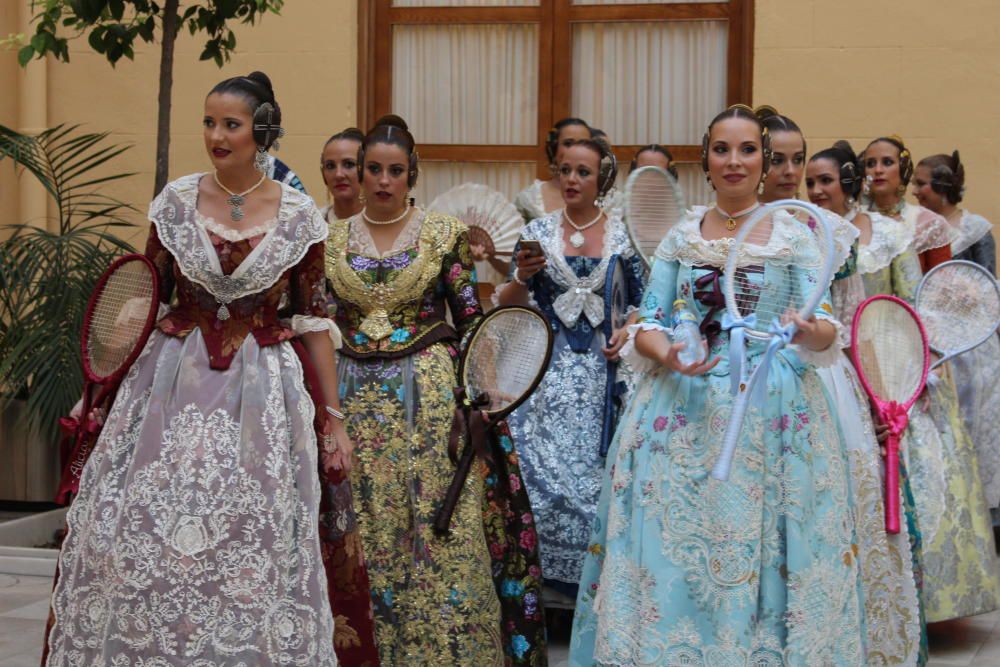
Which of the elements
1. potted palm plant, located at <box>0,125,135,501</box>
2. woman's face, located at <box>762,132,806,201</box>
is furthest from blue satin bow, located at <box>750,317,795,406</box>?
potted palm plant, located at <box>0,125,135,501</box>

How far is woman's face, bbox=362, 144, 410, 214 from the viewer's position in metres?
5.54

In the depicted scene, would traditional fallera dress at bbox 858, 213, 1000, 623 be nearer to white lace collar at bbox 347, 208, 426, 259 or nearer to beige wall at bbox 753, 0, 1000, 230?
white lace collar at bbox 347, 208, 426, 259

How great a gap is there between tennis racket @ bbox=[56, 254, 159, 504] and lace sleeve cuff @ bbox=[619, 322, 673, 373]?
1425mm

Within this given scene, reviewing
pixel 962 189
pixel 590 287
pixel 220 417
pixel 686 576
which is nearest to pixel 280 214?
pixel 220 417

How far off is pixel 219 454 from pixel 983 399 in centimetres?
492

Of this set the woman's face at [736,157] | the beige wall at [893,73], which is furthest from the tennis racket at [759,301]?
the beige wall at [893,73]

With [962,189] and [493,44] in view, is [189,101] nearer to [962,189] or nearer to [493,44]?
[493,44]

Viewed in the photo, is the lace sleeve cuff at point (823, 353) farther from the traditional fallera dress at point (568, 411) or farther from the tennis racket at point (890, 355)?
the traditional fallera dress at point (568, 411)

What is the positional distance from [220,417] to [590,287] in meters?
2.53

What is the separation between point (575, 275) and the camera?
6.66 metres

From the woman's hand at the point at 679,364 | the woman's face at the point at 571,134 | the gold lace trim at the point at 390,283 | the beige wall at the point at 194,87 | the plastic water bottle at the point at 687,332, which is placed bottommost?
the woman's hand at the point at 679,364

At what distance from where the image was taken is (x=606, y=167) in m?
6.78

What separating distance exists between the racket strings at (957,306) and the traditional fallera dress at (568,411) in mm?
1158

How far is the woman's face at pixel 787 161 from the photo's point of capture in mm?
6051
